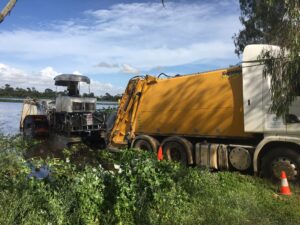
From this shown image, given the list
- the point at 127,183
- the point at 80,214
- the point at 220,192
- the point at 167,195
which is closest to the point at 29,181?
the point at 80,214

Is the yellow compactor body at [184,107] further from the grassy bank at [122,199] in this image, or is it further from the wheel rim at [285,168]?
the grassy bank at [122,199]

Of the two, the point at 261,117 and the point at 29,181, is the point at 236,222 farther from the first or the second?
the point at 261,117

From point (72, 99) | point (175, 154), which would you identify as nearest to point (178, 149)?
point (175, 154)

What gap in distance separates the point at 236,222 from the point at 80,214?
2.21 metres

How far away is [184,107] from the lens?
43.3 feet

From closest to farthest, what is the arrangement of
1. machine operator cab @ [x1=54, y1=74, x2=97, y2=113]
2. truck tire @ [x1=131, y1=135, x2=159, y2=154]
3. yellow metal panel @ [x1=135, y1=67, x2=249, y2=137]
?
yellow metal panel @ [x1=135, y1=67, x2=249, y2=137]
truck tire @ [x1=131, y1=135, x2=159, y2=154]
machine operator cab @ [x1=54, y1=74, x2=97, y2=113]

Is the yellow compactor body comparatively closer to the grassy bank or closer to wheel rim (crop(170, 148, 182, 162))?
wheel rim (crop(170, 148, 182, 162))

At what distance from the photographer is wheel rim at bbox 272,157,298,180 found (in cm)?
981

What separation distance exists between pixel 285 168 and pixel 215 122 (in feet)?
9.29

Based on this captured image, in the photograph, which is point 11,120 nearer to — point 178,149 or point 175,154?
point 175,154

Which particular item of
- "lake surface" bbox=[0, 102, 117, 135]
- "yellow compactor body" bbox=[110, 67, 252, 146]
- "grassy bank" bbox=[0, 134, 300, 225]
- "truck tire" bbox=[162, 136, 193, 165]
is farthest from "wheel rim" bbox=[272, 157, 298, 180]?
"lake surface" bbox=[0, 102, 117, 135]

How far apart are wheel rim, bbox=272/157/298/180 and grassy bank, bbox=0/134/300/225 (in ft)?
6.66

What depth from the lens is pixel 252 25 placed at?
30.7 meters

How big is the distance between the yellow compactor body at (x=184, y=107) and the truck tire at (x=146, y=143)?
0.25 m
